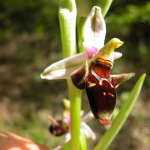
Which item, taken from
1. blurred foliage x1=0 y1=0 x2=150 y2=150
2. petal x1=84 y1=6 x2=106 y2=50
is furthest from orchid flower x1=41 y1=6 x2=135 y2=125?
blurred foliage x1=0 y1=0 x2=150 y2=150

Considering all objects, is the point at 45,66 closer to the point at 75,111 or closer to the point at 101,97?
the point at 75,111

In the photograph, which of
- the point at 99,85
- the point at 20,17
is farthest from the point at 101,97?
the point at 20,17

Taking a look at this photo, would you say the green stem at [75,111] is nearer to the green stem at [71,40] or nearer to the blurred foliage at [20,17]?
the green stem at [71,40]

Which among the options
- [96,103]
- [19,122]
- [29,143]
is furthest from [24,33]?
[96,103]

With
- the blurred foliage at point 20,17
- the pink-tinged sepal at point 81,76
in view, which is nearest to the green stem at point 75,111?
the pink-tinged sepal at point 81,76

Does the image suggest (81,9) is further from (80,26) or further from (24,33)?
(24,33)
